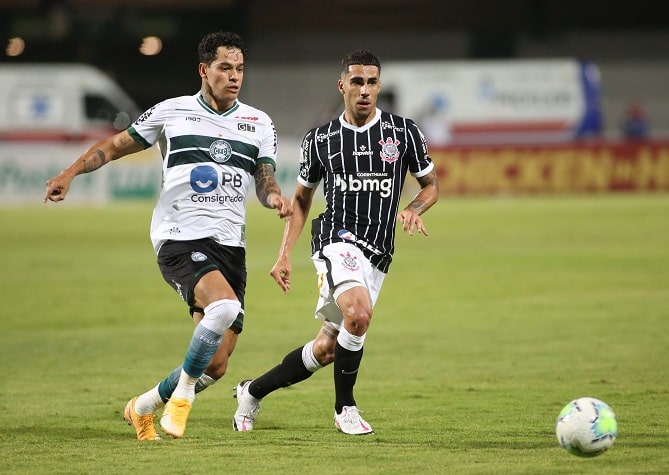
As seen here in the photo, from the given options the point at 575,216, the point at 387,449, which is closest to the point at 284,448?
the point at 387,449

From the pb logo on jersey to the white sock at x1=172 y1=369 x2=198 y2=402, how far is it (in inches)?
46.3

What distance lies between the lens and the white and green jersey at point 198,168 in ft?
24.9

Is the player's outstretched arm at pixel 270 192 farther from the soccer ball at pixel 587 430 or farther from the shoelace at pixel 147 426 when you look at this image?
the soccer ball at pixel 587 430

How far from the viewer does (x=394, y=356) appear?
11.3 metres

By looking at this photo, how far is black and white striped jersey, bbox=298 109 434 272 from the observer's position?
7805 millimetres

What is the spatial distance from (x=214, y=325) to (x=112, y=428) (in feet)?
4.25

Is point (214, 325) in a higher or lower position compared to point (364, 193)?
lower

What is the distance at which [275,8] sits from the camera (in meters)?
46.0

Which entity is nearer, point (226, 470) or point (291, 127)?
point (226, 470)

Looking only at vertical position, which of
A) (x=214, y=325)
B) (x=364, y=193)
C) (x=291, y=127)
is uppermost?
(x=364, y=193)

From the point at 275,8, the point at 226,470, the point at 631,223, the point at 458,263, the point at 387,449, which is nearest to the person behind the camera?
the point at 226,470

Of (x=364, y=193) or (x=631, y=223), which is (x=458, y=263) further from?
(x=364, y=193)

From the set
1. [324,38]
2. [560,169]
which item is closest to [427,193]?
[560,169]

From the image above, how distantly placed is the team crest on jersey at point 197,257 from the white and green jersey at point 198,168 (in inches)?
5.1
